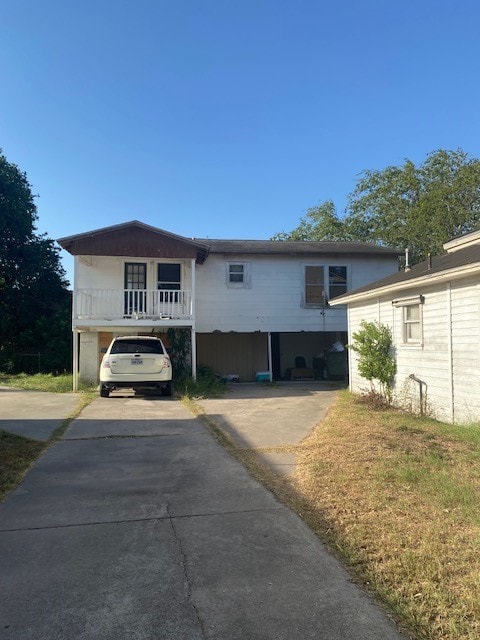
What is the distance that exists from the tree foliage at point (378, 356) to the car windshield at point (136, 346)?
5.45 meters

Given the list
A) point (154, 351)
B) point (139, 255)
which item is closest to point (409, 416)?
point (154, 351)

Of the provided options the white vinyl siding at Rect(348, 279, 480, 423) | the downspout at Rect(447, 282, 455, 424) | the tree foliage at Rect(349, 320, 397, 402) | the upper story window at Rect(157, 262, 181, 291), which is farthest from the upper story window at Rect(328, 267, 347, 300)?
the downspout at Rect(447, 282, 455, 424)

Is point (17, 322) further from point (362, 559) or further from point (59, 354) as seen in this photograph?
point (362, 559)

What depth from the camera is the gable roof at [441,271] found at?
817 cm

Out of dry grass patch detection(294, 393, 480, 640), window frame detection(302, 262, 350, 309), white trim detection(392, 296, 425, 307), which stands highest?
window frame detection(302, 262, 350, 309)

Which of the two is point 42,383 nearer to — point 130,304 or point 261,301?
point 130,304

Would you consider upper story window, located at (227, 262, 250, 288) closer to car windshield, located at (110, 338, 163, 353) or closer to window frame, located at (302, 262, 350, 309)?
window frame, located at (302, 262, 350, 309)

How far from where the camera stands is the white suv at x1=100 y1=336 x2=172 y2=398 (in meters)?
12.3

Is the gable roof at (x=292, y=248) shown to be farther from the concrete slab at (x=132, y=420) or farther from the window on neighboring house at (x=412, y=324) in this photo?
the window on neighboring house at (x=412, y=324)

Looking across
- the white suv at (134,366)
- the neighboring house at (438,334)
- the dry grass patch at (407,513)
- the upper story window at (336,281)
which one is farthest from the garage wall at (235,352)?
the dry grass patch at (407,513)

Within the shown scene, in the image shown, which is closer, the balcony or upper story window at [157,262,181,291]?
the balcony

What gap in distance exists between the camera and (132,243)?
53.0 feet

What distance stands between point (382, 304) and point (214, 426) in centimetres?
564

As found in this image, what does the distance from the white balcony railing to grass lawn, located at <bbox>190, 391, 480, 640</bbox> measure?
8.72 m
